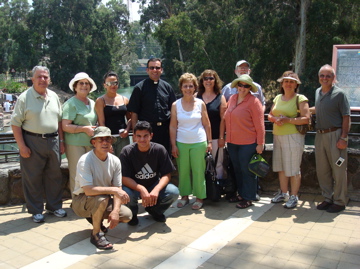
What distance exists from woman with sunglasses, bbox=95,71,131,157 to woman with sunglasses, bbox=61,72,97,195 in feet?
0.44

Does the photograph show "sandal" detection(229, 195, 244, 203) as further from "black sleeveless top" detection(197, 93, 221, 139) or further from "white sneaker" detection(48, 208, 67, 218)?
"white sneaker" detection(48, 208, 67, 218)

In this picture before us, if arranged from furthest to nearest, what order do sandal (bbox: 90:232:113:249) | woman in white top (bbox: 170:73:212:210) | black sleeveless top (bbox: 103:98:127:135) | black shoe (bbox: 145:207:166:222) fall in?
black sleeveless top (bbox: 103:98:127:135) → woman in white top (bbox: 170:73:212:210) → black shoe (bbox: 145:207:166:222) → sandal (bbox: 90:232:113:249)

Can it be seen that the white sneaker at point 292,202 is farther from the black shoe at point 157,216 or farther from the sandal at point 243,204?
the black shoe at point 157,216

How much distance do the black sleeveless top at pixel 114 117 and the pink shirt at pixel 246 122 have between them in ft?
4.34

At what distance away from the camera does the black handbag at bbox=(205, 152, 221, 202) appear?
4617 millimetres

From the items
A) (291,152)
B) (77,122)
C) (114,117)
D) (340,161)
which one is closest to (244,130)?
(291,152)

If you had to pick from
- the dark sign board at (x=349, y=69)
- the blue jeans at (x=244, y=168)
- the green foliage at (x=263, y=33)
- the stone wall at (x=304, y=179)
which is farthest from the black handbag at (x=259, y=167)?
the green foliage at (x=263, y=33)

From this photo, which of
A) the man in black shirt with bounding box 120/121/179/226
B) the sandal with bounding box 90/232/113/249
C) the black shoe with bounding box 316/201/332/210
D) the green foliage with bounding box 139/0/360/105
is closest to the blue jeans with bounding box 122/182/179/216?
the man in black shirt with bounding box 120/121/179/226

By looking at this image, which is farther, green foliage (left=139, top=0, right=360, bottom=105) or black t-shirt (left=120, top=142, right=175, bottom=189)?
green foliage (left=139, top=0, right=360, bottom=105)

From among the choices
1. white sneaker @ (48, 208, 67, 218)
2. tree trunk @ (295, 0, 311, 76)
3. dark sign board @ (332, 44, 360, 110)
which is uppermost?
tree trunk @ (295, 0, 311, 76)

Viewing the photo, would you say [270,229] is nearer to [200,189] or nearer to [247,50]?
[200,189]

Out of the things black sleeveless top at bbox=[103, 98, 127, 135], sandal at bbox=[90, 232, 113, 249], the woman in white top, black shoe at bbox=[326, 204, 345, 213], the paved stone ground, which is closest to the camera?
the paved stone ground

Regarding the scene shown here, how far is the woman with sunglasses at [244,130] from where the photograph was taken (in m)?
4.41

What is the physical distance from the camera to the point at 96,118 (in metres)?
4.55
